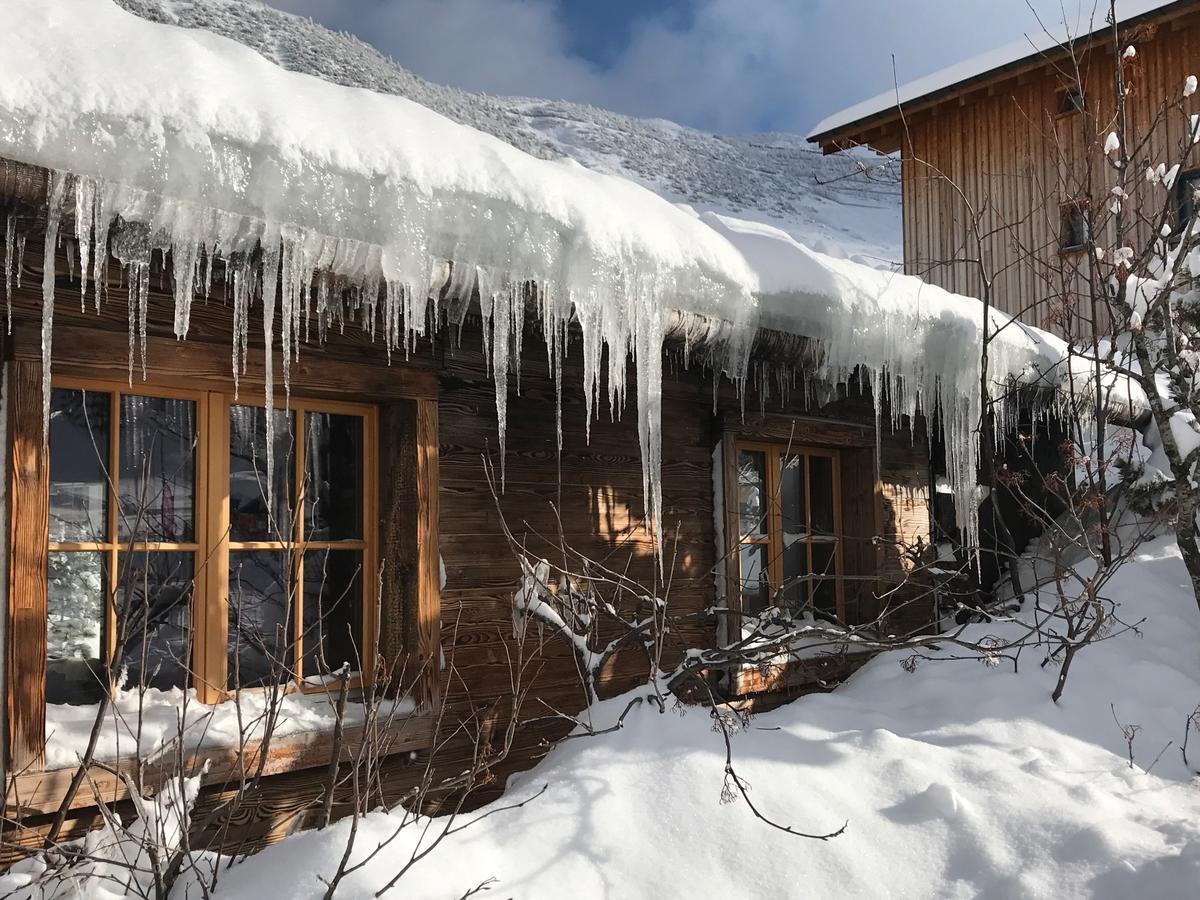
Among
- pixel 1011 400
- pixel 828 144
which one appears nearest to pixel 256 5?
pixel 828 144

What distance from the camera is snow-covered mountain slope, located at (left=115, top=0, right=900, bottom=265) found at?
156 ft

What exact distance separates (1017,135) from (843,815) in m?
8.50

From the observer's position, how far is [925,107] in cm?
1044

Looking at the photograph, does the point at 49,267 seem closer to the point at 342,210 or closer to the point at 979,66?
the point at 342,210

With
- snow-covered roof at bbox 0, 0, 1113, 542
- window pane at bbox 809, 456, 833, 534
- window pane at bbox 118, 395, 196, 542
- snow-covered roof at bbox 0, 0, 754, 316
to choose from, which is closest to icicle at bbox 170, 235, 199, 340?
snow-covered roof at bbox 0, 0, 1113, 542

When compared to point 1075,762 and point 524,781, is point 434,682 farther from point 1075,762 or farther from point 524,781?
point 1075,762

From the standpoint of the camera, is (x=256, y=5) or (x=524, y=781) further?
(x=256, y=5)

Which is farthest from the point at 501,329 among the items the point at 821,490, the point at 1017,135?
the point at 1017,135

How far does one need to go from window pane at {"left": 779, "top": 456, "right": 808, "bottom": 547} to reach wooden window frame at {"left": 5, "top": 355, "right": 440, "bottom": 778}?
7.96 ft

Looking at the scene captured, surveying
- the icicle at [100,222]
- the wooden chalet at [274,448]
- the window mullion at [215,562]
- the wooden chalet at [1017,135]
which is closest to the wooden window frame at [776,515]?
the wooden chalet at [274,448]

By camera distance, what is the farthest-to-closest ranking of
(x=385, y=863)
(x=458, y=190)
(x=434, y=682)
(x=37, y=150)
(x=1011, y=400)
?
(x=1011, y=400), (x=434, y=682), (x=458, y=190), (x=385, y=863), (x=37, y=150)

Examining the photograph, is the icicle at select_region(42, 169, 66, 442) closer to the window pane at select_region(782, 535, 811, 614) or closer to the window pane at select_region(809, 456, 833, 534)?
the window pane at select_region(782, 535, 811, 614)

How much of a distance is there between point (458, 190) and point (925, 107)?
8.85 m

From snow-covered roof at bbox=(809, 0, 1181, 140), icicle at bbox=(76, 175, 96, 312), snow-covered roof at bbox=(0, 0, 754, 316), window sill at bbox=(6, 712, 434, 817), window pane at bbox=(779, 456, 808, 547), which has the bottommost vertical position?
window sill at bbox=(6, 712, 434, 817)
